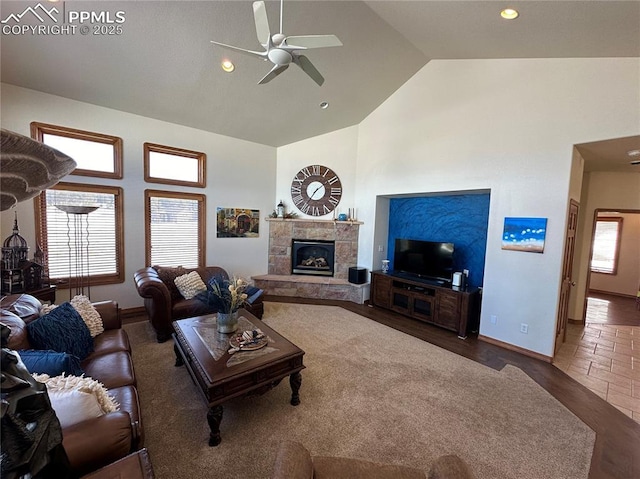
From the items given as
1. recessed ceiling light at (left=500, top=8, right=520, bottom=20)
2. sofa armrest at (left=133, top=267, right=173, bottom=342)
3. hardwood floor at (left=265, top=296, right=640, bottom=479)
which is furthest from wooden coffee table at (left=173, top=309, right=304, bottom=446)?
recessed ceiling light at (left=500, top=8, right=520, bottom=20)

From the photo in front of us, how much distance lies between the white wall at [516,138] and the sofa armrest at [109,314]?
15.0 feet

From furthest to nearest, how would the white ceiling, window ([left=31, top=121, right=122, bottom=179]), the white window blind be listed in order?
the white window blind
window ([left=31, top=121, right=122, bottom=179])
the white ceiling

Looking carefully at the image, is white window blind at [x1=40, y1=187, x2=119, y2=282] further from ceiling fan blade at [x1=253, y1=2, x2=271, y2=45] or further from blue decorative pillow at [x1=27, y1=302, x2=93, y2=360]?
ceiling fan blade at [x1=253, y1=2, x2=271, y2=45]

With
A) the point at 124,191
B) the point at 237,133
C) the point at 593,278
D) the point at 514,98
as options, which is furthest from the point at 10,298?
the point at 593,278

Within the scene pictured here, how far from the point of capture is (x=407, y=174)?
4824 mm

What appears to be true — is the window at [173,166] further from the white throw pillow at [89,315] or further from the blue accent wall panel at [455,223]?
the blue accent wall panel at [455,223]

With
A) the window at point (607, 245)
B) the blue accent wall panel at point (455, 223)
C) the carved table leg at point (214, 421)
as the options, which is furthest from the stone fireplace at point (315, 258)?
the window at point (607, 245)

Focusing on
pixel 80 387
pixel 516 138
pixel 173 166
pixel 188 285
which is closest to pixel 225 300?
pixel 80 387

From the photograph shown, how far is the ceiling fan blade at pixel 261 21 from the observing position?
2.09 metres

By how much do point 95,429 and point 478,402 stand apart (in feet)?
9.60

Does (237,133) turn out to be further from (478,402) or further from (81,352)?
(478,402)

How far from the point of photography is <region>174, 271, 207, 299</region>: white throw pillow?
407 centimetres

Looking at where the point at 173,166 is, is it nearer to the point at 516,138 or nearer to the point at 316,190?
the point at 316,190

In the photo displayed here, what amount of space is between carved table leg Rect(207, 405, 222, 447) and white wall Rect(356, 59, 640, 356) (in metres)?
3.71
